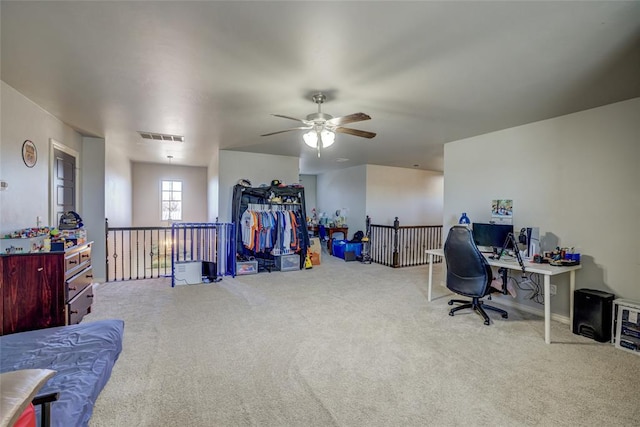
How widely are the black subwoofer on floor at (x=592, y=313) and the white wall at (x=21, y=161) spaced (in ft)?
19.6

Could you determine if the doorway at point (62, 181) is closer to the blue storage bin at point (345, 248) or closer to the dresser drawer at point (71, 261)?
the dresser drawer at point (71, 261)

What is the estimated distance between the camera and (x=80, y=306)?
129 inches

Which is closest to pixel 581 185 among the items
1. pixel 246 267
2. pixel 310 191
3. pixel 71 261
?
pixel 246 267

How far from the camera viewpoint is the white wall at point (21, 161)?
2820 millimetres

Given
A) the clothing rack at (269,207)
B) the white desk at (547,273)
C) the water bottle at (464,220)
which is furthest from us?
the clothing rack at (269,207)

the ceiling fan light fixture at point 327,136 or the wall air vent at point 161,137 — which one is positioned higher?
the wall air vent at point 161,137

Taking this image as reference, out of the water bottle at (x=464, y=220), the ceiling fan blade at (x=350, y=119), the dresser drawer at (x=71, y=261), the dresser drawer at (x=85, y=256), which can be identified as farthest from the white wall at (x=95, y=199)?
the water bottle at (x=464, y=220)

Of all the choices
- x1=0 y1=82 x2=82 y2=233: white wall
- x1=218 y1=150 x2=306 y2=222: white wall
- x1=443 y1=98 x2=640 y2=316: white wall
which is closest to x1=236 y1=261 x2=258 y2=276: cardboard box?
x1=218 y1=150 x2=306 y2=222: white wall

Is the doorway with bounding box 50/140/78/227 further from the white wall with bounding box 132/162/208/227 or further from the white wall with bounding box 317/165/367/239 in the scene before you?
the white wall with bounding box 317/165/367/239

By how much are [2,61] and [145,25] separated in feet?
5.08

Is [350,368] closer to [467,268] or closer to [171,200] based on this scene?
[467,268]

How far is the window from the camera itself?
9.12 metres

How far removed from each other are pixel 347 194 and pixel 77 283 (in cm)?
663

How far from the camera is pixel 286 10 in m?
1.75
